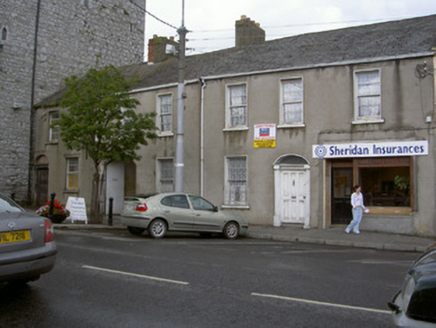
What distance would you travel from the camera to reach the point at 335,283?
7.43m

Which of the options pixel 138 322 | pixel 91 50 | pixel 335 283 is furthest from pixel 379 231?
pixel 91 50

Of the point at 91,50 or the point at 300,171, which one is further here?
the point at 91,50

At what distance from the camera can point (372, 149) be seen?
643 inches

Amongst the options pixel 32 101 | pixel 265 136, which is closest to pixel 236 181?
pixel 265 136

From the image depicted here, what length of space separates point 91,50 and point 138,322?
2665 cm

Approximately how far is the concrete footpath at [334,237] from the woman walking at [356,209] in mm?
284

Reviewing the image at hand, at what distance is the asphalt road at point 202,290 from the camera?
5.23 m

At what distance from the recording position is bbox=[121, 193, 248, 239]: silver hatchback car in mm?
13820

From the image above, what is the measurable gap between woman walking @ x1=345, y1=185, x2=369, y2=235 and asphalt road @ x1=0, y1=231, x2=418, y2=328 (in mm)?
4704

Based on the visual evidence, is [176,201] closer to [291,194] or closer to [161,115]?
[291,194]

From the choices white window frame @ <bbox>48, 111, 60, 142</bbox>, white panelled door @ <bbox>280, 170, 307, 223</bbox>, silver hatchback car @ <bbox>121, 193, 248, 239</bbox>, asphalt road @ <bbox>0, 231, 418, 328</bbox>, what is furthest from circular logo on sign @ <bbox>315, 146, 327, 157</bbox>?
white window frame @ <bbox>48, 111, 60, 142</bbox>

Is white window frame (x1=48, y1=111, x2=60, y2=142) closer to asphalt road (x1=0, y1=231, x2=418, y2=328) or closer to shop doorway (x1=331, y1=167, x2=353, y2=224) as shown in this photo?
shop doorway (x1=331, y1=167, x2=353, y2=224)

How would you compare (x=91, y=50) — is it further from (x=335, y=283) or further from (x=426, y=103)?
(x=335, y=283)

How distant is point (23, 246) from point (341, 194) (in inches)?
532
